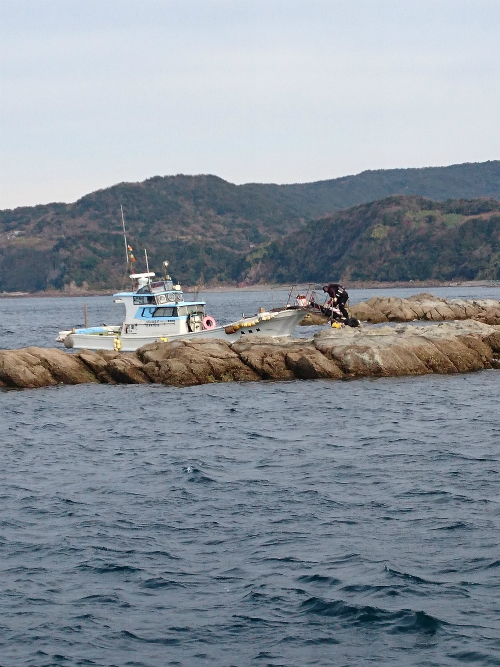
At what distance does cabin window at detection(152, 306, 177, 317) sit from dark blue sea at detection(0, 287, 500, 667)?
17438 millimetres

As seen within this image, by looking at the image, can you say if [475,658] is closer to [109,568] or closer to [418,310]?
[109,568]

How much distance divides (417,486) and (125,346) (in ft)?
96.1

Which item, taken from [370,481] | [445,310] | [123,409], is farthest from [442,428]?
[445,310]

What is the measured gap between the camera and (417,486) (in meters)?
20.0

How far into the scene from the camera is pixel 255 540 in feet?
54.5

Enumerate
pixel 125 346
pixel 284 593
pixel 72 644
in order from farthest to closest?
pixel 125 346
pixel 284 593
pixel 72 644

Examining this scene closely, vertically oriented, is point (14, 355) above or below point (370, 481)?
above

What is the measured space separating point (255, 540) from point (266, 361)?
21.3m

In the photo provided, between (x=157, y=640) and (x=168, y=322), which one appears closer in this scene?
(x=157, y=640)

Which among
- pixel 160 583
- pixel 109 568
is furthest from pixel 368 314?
pixel 160 583

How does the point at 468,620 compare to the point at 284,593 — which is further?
the point at 284,593

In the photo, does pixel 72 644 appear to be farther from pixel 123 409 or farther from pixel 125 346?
pixel 125 346

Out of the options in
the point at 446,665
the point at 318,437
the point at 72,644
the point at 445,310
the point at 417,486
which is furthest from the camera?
the point at 445,310

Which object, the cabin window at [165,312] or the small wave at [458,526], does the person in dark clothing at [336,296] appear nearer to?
the cabin window at [165,312]
